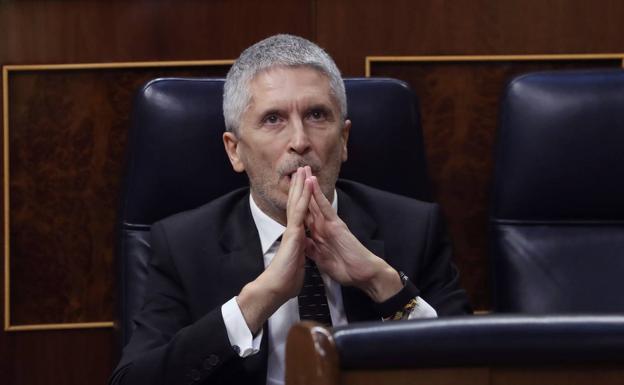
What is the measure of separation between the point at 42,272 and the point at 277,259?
959 mm

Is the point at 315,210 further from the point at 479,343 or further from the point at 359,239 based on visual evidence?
the point at 479,343

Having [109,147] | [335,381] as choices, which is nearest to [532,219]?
[109,147]

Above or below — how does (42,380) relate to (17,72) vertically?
below

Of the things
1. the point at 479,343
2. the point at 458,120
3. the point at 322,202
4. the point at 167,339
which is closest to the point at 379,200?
the point at 322,202

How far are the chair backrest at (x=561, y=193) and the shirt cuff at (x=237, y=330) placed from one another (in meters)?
0.55

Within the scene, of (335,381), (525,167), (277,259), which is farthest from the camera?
(525,167)

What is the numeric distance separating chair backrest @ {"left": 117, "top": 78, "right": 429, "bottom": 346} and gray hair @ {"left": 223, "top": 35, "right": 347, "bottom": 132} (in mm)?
96

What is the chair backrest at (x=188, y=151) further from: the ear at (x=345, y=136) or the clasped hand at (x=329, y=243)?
the clasped hand at (x=329, y=243)

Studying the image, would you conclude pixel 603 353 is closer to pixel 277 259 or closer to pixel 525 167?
pixel 277 259

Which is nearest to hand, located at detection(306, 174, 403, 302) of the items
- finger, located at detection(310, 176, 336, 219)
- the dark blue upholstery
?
finger, located at detection(310, 176, 336, 219)

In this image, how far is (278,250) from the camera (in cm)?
140

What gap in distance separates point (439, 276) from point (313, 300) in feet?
0.74

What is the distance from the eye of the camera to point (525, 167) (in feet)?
5.45

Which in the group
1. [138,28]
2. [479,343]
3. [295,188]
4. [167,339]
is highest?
[138,28]
